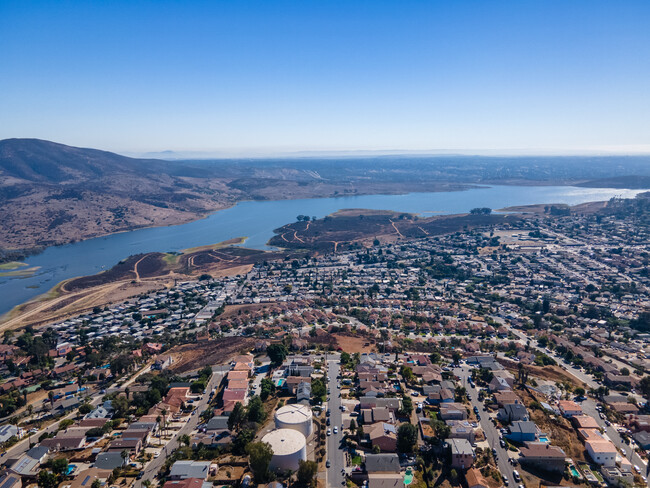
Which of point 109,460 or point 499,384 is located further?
point 499,384

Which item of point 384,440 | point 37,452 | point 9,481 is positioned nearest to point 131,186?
point 37,452

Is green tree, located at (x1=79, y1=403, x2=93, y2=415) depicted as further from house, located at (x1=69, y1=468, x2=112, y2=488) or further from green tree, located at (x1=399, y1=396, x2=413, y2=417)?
green tree, located at (x1=399, y1=396, x2=413, y2=417)

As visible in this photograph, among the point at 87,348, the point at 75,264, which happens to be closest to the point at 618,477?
the point at 87,348

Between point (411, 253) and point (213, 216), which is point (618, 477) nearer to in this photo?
point (411, 253)

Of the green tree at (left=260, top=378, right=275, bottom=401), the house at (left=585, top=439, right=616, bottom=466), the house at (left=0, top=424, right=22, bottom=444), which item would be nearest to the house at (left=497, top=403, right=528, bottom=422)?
the house at (left=585, top=439, right=616, bottom=466)

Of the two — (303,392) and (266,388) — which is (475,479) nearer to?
(303,392)

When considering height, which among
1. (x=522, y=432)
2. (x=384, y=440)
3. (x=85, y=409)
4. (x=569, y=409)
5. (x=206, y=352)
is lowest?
(x=206, y=352)

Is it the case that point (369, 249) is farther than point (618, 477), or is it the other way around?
point (369, 249)
